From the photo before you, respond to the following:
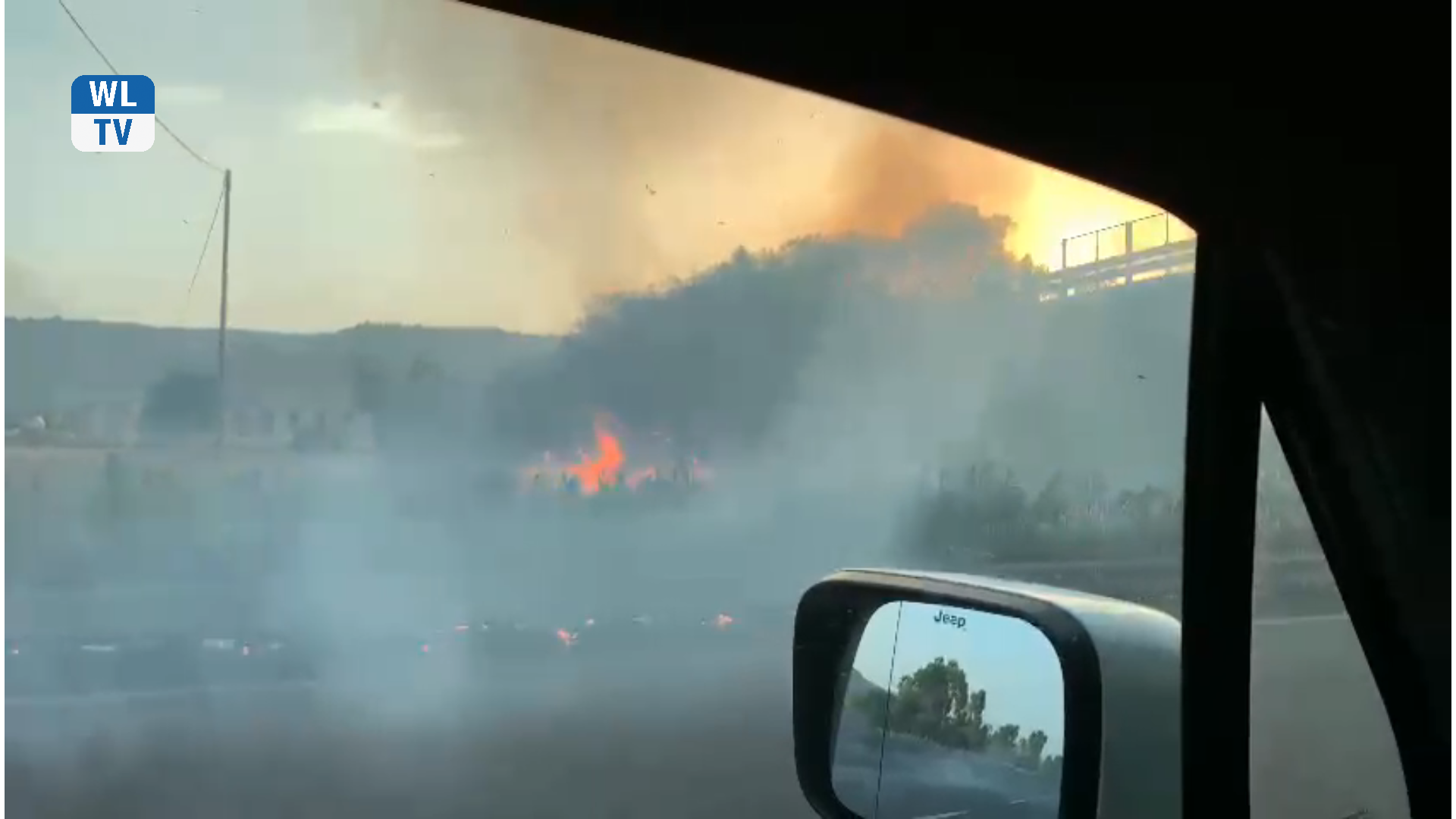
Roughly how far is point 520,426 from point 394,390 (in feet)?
0.78

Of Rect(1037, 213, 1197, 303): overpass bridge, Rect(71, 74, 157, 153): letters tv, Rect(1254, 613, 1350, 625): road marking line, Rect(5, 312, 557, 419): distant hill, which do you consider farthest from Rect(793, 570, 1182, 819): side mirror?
Rect(71, 74, 157, 153): letters tv

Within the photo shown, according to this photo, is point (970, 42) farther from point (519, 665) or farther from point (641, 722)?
point (641, 722)

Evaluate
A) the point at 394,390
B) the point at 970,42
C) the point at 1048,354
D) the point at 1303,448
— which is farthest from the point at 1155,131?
the point at 394,390

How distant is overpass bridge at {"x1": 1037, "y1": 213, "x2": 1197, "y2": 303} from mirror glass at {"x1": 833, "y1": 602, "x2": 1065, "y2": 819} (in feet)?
2.20

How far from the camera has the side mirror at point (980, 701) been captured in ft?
7.51

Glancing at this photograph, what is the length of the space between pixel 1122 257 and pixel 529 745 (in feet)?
4.81

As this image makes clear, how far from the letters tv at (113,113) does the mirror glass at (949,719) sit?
4.97 feet

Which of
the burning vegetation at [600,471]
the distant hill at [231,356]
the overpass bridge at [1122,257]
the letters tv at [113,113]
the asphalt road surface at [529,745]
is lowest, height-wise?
the asphalt road surface at [529,745]

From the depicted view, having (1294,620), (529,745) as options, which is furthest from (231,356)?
(1294,620)

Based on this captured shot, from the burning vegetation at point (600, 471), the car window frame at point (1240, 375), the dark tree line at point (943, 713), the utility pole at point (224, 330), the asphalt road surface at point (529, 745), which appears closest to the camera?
the car window frame at point (1240, 375)

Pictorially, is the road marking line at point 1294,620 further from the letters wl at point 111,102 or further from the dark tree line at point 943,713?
the letters wl at point 111,102

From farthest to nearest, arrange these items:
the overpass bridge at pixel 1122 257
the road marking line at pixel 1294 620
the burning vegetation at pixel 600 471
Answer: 1. the burning vegetation at pixel 600 471
2. the overpass bridge at pixel 1122 257
3. the road marking line at pixel 1294 620

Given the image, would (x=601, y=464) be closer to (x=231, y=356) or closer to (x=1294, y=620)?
(x=231, y=356)

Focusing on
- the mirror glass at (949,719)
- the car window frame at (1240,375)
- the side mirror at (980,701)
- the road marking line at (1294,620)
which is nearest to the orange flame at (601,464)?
the side mirror at (980,701)
